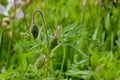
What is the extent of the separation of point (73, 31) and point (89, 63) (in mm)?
698

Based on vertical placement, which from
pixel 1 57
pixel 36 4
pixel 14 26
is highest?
pixel 36 4

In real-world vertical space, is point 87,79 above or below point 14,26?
below

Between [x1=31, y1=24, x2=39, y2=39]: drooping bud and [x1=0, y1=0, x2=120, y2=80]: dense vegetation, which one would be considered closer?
[x1=0, y1=0, x2=120, y2=80]: dense vegetation

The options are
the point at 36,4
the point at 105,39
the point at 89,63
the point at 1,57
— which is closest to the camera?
the point at 89,63

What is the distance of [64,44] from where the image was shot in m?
1.79

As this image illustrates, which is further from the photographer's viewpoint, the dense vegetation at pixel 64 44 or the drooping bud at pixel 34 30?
the drooping bud at pixel 34 30

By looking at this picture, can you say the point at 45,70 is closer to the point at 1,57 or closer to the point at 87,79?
the point at 87,79

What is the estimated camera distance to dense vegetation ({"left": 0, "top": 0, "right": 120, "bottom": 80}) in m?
1.83

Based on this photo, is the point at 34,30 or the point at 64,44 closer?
the point at 64,44

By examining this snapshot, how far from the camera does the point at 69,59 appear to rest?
8.87 ft

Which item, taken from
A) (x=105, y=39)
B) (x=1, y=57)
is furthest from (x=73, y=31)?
(x=105, y=39)

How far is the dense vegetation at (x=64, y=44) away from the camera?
71.9 inches

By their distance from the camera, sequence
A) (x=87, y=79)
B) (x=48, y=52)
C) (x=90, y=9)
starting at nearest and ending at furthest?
(x=48, y=52) → (x=87, y=79) → (x=90, y=9)

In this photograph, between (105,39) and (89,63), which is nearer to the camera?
(89,63)
